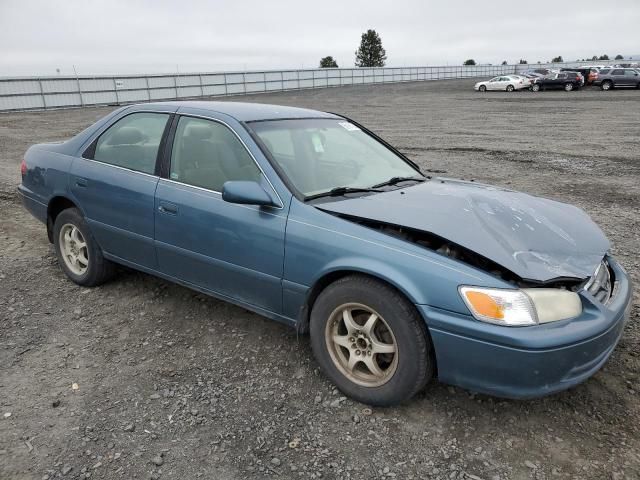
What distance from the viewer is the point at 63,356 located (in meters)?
3.35

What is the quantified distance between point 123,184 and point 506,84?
40005mm

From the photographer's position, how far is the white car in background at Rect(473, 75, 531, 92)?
1500 inches

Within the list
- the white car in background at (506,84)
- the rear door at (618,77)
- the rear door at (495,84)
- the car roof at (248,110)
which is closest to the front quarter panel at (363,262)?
the car roof at (248,110)

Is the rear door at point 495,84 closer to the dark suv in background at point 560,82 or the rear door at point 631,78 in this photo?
the dark suv in background at point 560,82

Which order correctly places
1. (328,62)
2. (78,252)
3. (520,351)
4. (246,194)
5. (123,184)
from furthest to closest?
(328,62), (78,252), (123,184), (246,194), (520,351)

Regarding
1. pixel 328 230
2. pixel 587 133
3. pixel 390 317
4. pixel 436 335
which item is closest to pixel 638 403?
pixel 436 335

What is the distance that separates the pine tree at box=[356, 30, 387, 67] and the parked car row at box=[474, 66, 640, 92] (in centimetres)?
4243

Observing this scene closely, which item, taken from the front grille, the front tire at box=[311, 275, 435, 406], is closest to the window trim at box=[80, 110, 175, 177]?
the front tire at box=[311, 275, 435, 406]

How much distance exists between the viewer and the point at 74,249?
4422 mm

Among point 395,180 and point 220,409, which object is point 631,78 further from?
point 220,409

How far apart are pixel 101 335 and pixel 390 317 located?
7.15 ft

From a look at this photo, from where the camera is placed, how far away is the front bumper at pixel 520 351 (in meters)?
2.31

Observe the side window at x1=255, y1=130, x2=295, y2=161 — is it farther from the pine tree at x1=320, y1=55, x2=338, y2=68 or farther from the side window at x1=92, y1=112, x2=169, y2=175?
the pine tree at x1=320, y1=55, x2=338, y2=68

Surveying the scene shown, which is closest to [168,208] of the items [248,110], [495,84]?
[248,110]
